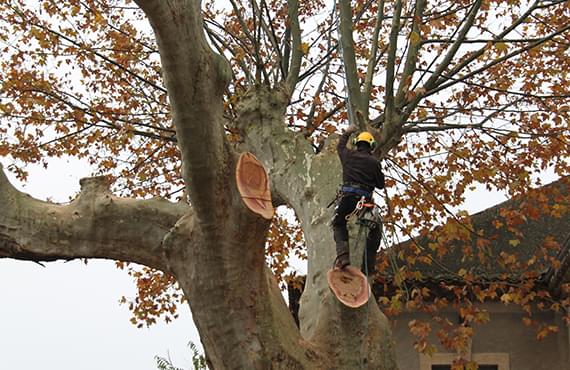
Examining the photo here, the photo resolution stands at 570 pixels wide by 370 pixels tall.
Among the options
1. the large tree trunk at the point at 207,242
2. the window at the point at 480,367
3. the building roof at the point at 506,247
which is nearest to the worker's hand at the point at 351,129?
the large tree trunk at the point at 207,242

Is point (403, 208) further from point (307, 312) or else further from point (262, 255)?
point (262, 255)

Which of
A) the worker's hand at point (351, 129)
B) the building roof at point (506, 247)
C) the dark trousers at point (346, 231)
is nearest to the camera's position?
the dark trousers at point (346, 231)

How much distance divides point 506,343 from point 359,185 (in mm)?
6335

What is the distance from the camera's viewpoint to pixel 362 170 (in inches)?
307

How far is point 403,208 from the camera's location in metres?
13.8

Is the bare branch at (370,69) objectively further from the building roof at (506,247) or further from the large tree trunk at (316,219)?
the building roof at (506,247)

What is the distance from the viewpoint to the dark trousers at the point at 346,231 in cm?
758

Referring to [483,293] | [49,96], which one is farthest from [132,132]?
[483,293]

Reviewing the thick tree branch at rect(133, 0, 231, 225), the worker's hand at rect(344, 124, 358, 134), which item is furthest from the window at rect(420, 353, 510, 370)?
the thick tree branch at rect(133, 0, 231, 225)

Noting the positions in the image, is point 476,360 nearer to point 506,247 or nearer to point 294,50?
point 506,247

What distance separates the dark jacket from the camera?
778cm

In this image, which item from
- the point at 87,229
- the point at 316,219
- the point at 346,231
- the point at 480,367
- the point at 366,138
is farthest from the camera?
the point at 480,367

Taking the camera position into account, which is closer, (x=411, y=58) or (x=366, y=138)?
(x=366, y=138)

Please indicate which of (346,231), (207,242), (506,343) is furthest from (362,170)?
(506,343)
